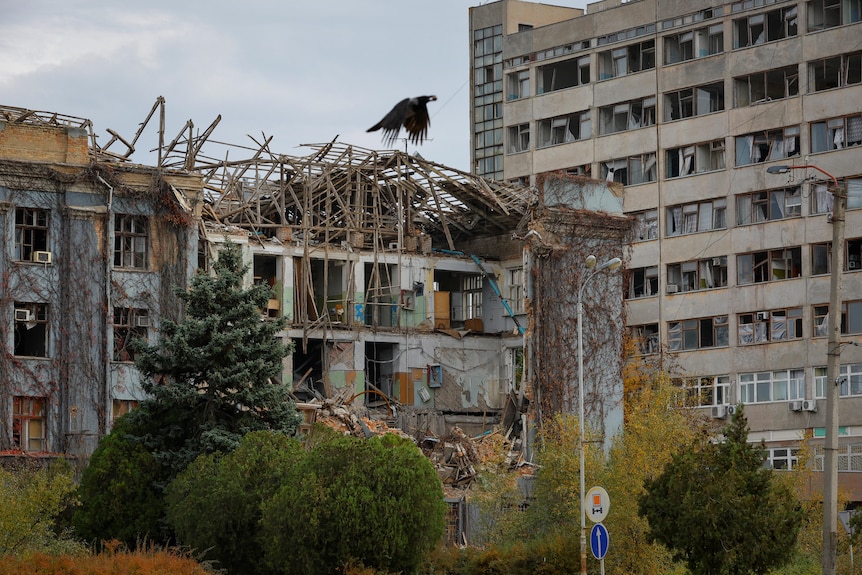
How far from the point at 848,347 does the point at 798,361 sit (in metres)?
2.25

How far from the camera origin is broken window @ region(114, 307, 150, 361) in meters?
52.4

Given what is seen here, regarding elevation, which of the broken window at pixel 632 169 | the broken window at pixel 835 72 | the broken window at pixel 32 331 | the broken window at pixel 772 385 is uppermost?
the broken window at pixel 835 72

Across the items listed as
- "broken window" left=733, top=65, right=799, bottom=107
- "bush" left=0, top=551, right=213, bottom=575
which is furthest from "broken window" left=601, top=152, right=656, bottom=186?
"bush" left=0, top=551, right=213, bottom=575

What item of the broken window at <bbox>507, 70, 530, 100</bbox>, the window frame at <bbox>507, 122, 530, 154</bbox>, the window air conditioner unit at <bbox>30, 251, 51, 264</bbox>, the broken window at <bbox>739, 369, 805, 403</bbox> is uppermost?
the broken window at <bbox>507, 70, 530, 100</bbox>

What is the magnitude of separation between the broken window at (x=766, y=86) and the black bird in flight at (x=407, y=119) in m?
46.0

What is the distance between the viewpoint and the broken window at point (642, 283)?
7006 centimetres

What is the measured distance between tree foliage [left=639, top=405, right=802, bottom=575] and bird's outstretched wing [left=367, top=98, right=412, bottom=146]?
15278 millimetres

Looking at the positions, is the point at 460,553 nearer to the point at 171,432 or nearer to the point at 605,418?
the point at 171,432

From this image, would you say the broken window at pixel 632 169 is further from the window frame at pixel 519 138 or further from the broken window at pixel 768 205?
the window frame at pixel 519 138

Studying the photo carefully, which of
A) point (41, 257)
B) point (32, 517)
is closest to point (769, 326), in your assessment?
point (41, 257)

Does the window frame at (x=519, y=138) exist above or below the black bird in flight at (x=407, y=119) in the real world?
above

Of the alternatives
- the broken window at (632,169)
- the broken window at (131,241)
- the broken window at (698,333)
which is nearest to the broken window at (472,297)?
the broken window at (632,169)

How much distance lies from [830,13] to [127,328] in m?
32.7

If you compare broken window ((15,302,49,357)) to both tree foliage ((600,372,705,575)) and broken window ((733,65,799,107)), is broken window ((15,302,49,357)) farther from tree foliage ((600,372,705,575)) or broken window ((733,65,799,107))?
broken window ((733,65,799,107))
